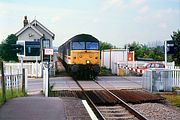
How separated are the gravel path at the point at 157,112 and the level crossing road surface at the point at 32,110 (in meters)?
2.99

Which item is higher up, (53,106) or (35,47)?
(35,47)

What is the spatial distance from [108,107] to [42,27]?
125 feet

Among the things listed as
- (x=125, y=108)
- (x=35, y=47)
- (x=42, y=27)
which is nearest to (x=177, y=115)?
(x=125, y=108)

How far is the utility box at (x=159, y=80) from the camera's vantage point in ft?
67.3

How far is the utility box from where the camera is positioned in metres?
20.5

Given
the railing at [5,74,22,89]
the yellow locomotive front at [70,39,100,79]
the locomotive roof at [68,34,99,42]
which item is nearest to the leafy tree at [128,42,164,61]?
the locomotive roof at [68,34,99,42]

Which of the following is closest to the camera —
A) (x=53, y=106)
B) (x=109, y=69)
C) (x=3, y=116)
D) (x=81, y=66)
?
(x=3, y=116)

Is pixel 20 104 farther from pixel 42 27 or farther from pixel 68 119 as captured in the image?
pixel 42 27

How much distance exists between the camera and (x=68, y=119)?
1077 centimetres

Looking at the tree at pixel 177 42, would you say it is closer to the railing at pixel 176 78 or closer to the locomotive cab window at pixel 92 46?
the railing at pixel 176 78

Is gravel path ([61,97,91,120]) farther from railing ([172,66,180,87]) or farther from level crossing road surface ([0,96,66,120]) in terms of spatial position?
railing ([172,66,180,87])

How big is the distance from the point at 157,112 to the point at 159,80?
6845 millimetres

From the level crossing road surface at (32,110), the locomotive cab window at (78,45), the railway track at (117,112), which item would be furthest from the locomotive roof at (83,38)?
the level crossing road surface at (32,110)

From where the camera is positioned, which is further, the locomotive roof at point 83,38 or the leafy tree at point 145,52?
the leafy tree at point 145,52
